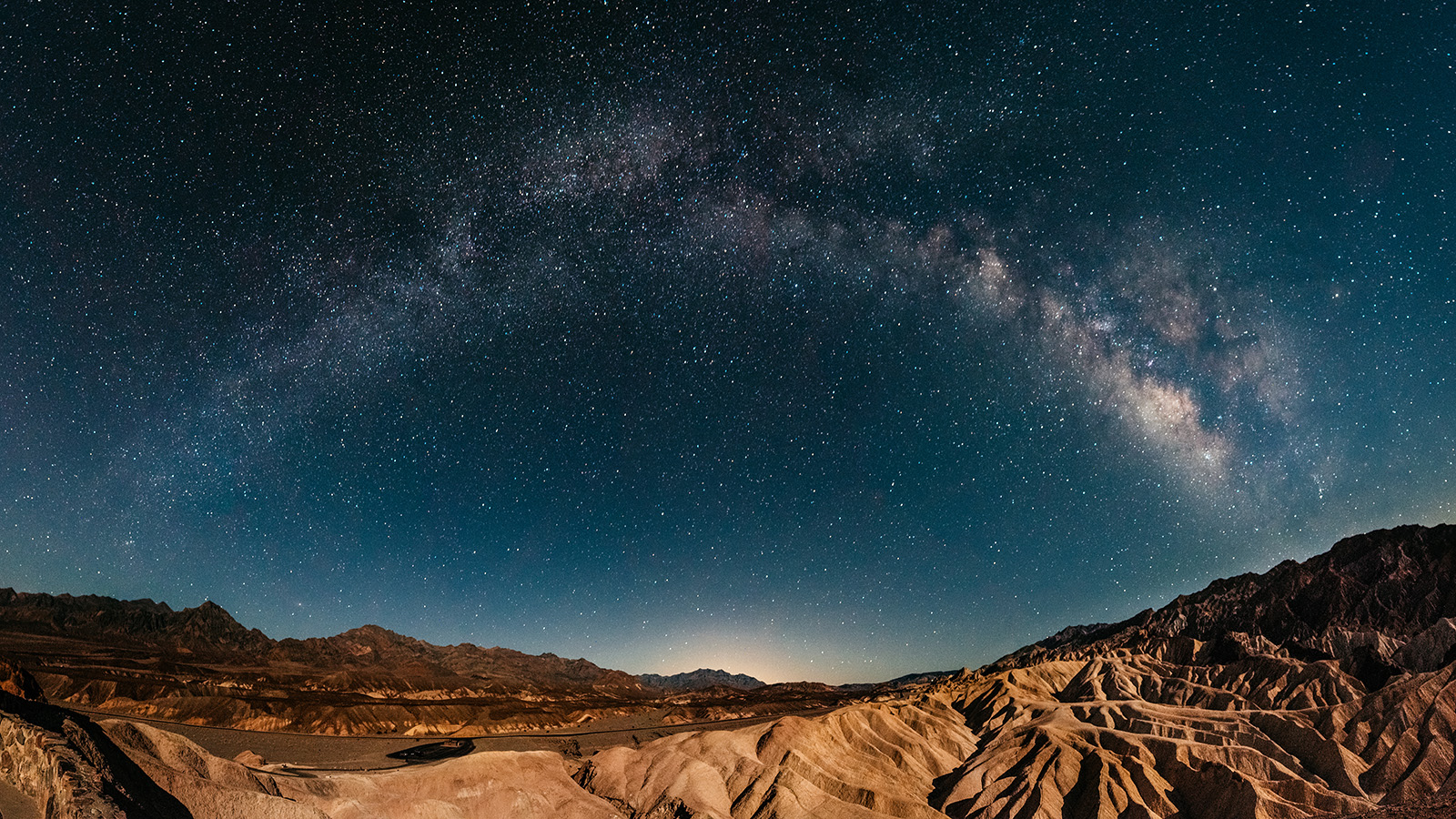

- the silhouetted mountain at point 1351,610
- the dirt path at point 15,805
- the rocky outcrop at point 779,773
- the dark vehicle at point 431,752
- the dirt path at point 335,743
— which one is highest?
the silhouetted mountain at point 1351,610

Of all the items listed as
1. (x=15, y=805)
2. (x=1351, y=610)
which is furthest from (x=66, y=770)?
(x=1351, y=610)

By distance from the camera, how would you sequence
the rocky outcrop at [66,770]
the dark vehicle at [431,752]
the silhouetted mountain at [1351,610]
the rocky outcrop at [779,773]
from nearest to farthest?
the rocky outcrop at [66,770]
the rocky outcrop at [779,773]
the dark vehicle at [431,752]
the silhouetted mountain at [1351,610]

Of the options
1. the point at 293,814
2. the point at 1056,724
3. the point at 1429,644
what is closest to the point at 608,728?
the point at 1056,724

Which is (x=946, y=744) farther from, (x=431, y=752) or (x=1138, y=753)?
(x=431, y=752)

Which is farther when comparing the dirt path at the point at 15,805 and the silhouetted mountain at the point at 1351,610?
the silhouetted mountain at the point at 1351,610

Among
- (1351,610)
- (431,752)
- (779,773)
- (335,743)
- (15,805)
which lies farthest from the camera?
(1351,610)

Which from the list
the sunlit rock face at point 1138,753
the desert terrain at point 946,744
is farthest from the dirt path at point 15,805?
the sunlit rock face at point 1138,753

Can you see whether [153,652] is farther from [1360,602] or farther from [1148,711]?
[1360,602]

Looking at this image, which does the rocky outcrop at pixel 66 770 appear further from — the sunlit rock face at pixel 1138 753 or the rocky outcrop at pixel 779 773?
the sunlit rock face at pixel 1138 753

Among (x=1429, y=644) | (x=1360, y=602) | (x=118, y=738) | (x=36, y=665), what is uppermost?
(x=1360, y=602)
